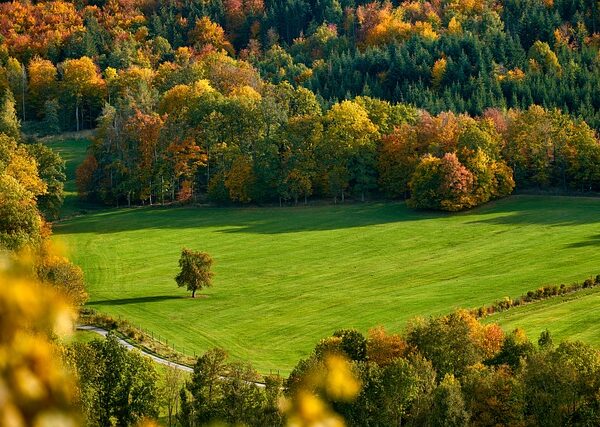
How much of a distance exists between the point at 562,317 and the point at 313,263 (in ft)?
96.3

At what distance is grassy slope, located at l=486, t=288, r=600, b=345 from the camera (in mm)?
57156

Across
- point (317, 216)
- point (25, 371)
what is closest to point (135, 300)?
point (317, 216)

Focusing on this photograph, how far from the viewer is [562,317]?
6109 centimetres

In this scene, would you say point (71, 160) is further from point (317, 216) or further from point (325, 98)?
point (317, 216)

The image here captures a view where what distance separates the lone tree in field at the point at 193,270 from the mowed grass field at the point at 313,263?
138 cm

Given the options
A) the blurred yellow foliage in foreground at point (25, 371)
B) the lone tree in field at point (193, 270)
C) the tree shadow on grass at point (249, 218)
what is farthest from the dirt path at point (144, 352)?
the blurred yellow foliage in foreground at point (25, 371)

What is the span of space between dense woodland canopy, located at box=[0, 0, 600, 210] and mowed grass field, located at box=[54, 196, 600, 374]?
4381 millimetres

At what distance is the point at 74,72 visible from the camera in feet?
504

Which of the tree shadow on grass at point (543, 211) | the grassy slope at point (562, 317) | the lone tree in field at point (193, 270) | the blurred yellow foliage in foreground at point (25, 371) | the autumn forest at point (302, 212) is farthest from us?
the tree shadow on grass at point (543, 211)

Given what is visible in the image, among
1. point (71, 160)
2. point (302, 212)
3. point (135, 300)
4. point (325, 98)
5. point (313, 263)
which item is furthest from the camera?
point (325, 98)

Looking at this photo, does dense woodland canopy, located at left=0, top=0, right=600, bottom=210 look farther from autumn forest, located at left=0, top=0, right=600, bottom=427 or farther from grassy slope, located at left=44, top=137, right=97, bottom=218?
grassy slope, located at left=44, top=137, right=97, bottom=218

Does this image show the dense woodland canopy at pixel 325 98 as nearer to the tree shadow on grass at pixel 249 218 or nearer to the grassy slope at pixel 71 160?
the grassy slope at pixel 71 160

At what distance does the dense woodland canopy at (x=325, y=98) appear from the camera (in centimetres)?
10744

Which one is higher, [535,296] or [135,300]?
[135,300]
